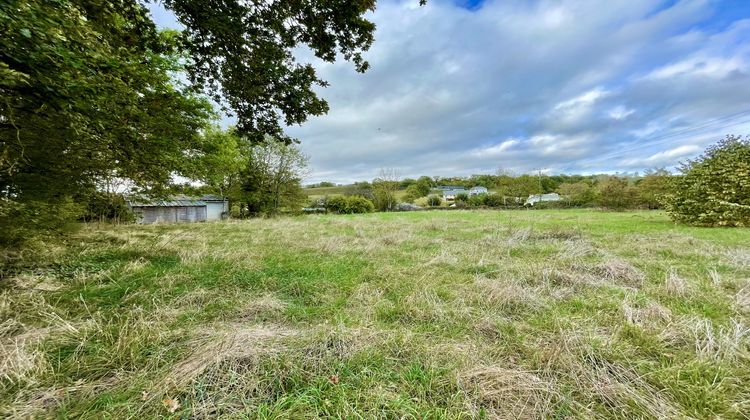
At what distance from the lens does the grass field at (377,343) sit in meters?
1.91

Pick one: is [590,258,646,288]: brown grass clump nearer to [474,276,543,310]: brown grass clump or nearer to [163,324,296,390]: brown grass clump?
[474,276,543,310]: brown grass clump

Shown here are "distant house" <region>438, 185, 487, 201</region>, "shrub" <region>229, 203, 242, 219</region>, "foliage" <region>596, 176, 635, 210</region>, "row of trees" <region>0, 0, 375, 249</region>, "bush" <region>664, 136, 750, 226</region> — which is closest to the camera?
"row of trees" <region>0, 0, 375, 249</region>

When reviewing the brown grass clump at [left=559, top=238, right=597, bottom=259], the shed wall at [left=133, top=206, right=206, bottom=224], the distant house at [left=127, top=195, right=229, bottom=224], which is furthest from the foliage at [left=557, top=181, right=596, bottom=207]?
the shed wall at [left=133, top=206, right=206, bottom=224]

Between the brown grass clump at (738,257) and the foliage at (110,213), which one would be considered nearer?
the brown grass clump at (738,257)

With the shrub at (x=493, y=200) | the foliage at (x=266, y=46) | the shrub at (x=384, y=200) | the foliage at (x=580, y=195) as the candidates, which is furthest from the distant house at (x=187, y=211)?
the foliage at (x=580, y=195)

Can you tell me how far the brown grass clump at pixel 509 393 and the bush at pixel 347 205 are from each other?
34679 millimetres

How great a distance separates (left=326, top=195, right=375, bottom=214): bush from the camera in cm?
3675

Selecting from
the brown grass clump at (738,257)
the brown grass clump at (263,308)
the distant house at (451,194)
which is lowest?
the brown grass clump at (738,257)

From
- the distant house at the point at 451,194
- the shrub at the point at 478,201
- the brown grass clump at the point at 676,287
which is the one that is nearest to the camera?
the brown grass clump at the point at 676,287

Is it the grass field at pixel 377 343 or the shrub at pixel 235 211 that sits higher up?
the shrub at pixel 235 211

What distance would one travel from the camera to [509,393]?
6.52 ft

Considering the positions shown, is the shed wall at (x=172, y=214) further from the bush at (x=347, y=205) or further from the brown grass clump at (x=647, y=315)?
the brown grass clump at (x=647, y=315)

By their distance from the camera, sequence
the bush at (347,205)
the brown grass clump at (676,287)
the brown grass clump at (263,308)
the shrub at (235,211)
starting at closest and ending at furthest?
1. the brown grass clump at (263,308)
2. the brown grass clump at (676,287)
3. the shrub at (235,211)
4. the bush at (347,205)

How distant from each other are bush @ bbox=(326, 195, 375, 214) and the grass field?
31.5 meters
